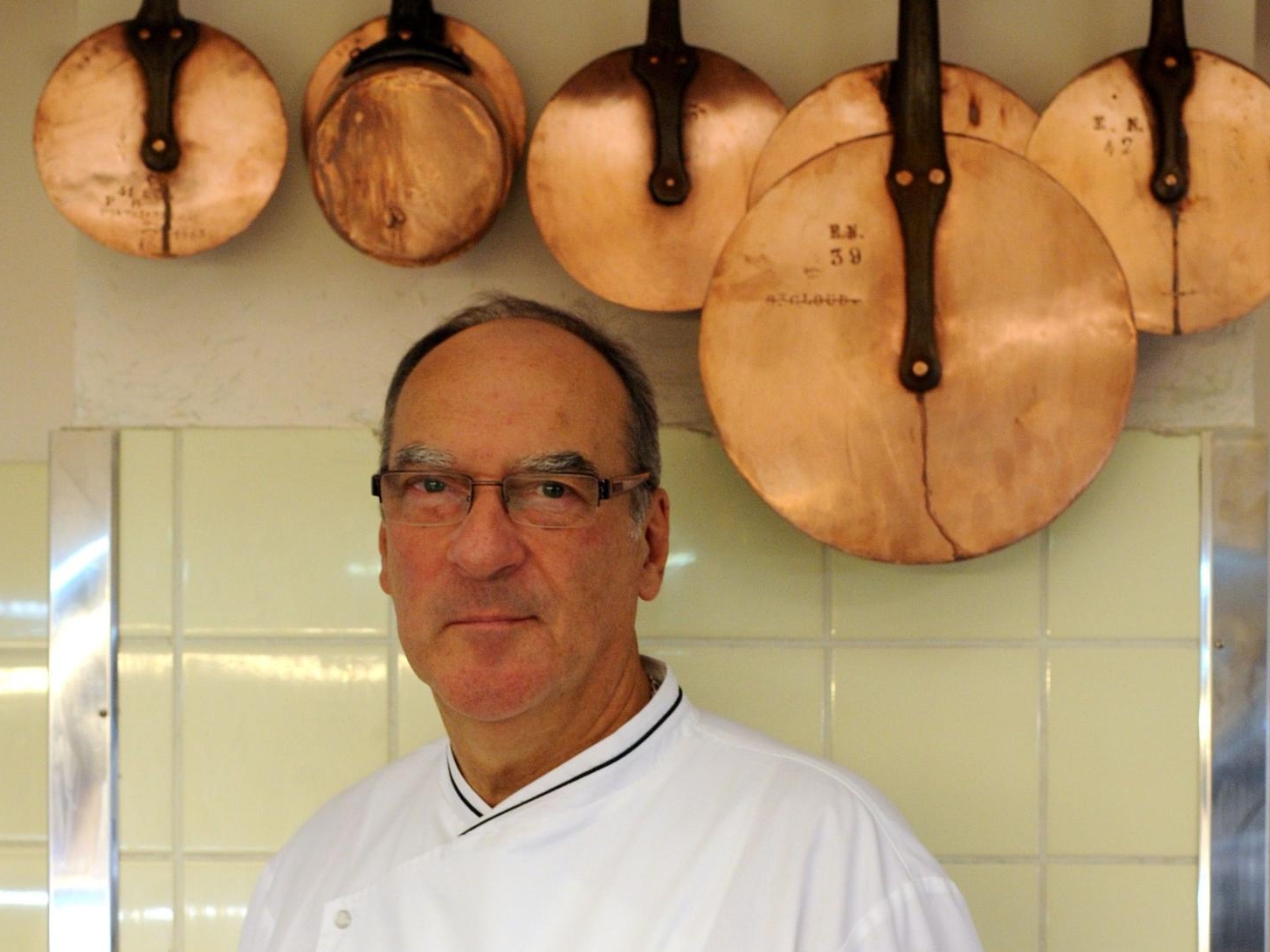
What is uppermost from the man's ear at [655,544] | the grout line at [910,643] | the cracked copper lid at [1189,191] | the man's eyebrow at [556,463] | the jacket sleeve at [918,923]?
the cracked copper lid at [1189,191]

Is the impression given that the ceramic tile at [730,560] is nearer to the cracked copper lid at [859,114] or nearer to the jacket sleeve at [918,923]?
the cracked copper lid at [859,114]

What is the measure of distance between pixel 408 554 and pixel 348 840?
1.08 ft

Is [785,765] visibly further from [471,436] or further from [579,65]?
[579,65]

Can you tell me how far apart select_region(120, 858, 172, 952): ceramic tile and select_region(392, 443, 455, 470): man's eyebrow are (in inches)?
26.9

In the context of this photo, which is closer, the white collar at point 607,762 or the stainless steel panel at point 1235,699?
the white collar at point 607,762

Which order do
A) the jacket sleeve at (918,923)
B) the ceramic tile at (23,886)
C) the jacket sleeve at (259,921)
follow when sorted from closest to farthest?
the jacket sleeve at (918,923)
the jacket sleeve at (259,921)
the ceramic tile at (23,886)

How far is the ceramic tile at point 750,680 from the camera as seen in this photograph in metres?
1.56

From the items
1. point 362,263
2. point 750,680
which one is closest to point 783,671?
point 750,680

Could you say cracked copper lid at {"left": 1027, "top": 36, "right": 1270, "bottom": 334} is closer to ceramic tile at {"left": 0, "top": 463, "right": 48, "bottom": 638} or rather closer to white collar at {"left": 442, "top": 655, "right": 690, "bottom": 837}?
white collar at {"left": 442, "top": 655, "right": 690, "bottom": 837}

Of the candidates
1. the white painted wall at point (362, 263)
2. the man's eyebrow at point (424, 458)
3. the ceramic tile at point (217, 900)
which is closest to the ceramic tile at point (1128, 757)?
the white painted wall at point (362, 263)

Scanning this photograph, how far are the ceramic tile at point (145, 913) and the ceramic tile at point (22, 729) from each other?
0.93 ft

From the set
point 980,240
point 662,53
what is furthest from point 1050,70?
point 662,53

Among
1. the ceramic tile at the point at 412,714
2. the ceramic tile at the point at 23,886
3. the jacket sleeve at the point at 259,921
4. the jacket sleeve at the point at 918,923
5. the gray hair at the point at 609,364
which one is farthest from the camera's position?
the ceramic tile at the point at 23,886

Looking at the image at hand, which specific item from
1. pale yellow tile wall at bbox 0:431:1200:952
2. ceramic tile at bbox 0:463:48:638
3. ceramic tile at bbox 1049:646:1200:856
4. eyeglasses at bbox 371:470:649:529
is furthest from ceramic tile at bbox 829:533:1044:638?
ceramic tile at bbox 0:463:48:638
